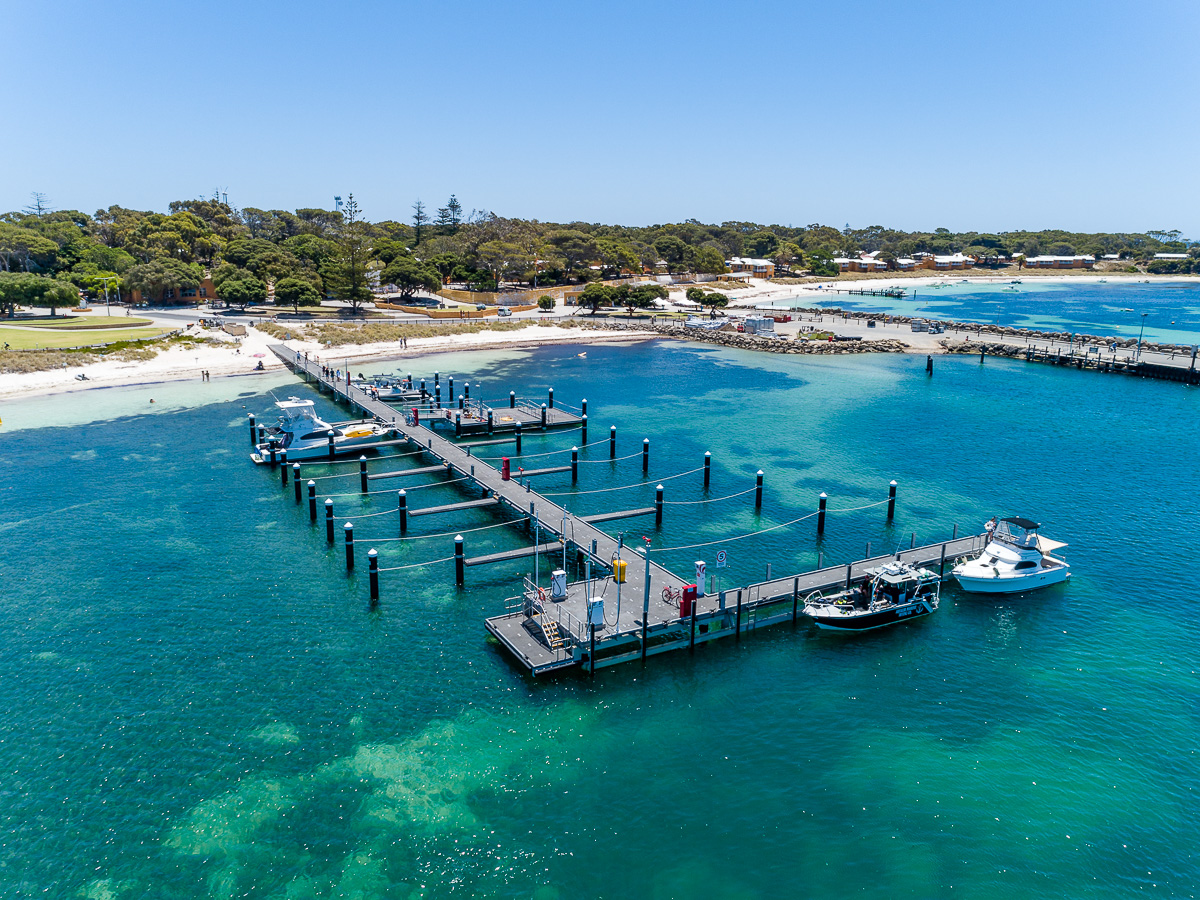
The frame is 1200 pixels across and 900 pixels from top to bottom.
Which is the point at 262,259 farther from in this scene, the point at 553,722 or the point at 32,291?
the point at 553,722

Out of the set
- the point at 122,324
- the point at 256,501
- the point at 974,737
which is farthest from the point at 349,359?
the point at 974,737

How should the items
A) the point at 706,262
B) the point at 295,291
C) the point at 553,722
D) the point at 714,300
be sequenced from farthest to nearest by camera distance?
the point at 706,262, the point at 714,300, the point at 295,291, the point at 553,722

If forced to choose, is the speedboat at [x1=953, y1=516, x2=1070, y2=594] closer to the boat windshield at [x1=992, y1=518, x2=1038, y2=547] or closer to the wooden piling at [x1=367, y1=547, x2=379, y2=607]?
the boat windshield at [x1=992, y1=518, x2=1038, y2=547]

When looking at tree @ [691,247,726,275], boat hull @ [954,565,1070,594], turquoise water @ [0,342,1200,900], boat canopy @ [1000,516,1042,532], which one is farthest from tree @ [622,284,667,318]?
boat hull @ [954,565,1070,594]

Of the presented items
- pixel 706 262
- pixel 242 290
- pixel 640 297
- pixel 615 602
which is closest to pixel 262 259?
pixel 242 290

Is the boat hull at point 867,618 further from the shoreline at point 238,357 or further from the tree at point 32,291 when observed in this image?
the tree at point 32,291

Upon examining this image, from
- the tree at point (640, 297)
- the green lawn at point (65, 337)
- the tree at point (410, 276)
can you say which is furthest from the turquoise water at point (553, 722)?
the tree at point (640, 297)

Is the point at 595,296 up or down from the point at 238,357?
up

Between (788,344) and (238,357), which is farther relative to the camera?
(788,344)
